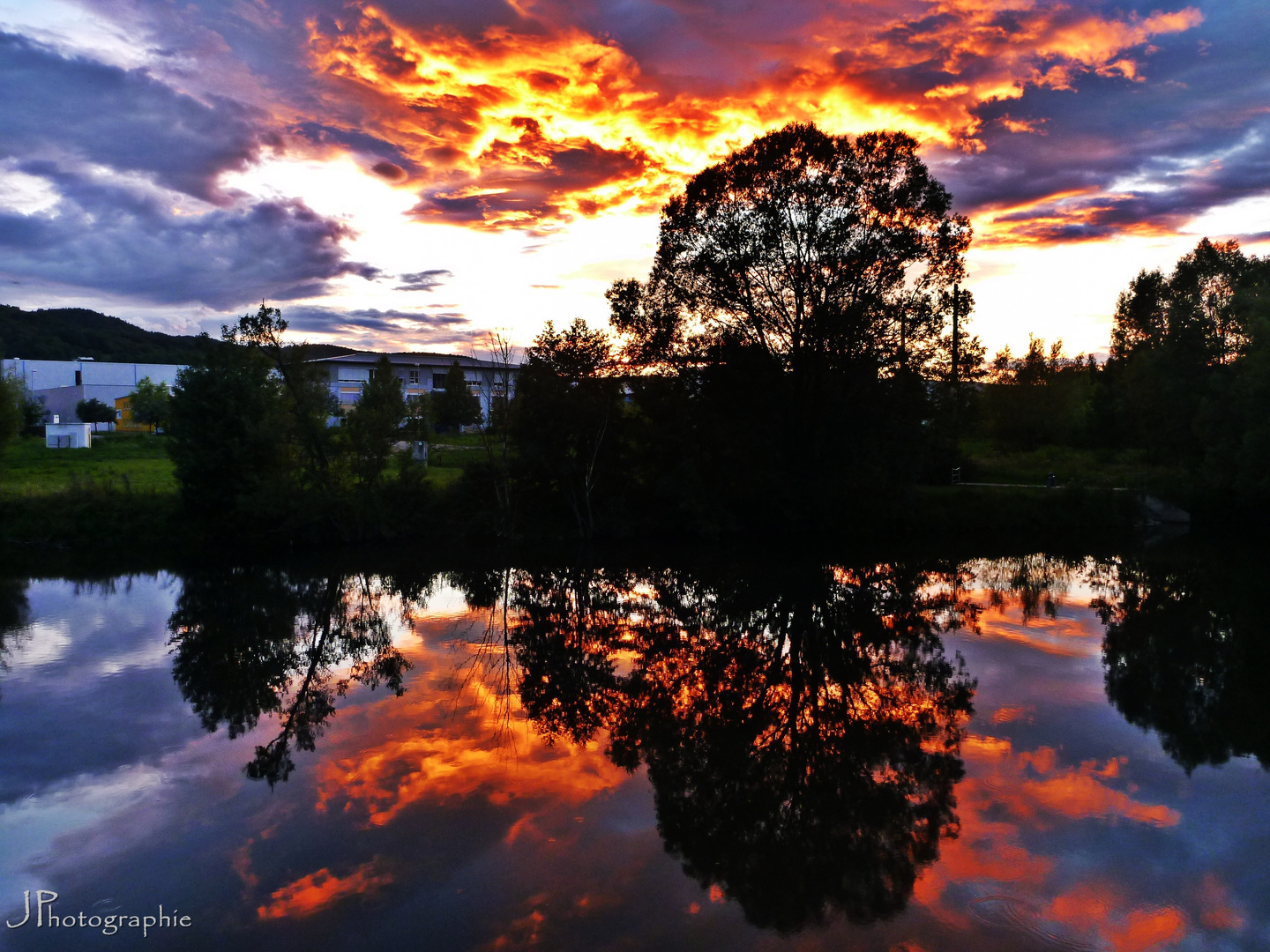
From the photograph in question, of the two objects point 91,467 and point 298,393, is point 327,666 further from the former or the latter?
point 91,467

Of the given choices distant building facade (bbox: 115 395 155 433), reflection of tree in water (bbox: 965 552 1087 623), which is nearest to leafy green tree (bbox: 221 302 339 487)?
reflection of tree in water (bbox: 965 552 1087 623)

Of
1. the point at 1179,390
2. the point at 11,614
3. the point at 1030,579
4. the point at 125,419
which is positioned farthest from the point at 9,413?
the point at 1179,390

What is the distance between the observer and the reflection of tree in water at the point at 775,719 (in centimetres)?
655

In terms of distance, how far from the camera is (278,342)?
2538cm

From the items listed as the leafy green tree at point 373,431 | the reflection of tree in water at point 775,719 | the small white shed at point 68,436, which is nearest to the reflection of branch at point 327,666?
the reflection of tree in water at point 775,719

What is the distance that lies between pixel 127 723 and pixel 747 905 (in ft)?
27.0

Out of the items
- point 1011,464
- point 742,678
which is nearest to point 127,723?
point 742,678

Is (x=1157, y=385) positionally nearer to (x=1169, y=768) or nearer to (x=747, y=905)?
(x=1169, y=768)

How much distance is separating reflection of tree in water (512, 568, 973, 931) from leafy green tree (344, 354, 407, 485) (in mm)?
9574

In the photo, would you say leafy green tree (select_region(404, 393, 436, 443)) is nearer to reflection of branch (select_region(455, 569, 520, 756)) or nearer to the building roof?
reflection of branch (select_region(455, 569, 520, 756))

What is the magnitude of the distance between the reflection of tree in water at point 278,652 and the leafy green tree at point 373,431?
252 inches

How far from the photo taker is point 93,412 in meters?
65.3

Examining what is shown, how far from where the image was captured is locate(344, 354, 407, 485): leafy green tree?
25422mm

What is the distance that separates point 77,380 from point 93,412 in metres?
19.6
